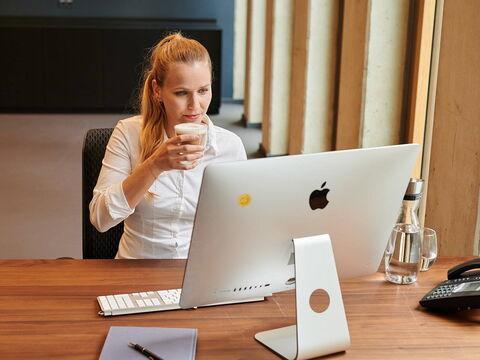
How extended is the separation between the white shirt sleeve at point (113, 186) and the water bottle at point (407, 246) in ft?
2.44

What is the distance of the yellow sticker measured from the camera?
59.4 inches

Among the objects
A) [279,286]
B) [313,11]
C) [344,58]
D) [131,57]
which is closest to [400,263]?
[279,286]

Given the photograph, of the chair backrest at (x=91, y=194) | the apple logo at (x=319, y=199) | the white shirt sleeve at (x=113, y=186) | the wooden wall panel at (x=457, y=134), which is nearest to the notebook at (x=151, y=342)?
the apple logo at (x=319, y=199)

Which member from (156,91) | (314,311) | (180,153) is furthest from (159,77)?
(314,311)

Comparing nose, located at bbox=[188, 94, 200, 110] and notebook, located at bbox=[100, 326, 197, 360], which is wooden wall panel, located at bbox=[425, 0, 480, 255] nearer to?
nose, located at bbox=[188, 94, 200, 110]

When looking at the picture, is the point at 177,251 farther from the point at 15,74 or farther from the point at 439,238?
the point at 15,74

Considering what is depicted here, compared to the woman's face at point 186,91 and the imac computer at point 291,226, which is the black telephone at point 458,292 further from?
the woman's face at point 186,91

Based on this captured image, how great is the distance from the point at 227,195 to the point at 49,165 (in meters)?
5.53

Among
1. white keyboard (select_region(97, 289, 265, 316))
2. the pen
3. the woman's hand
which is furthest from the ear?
the pen

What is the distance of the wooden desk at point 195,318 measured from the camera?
5.35 feet

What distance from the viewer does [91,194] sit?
8.16 ft

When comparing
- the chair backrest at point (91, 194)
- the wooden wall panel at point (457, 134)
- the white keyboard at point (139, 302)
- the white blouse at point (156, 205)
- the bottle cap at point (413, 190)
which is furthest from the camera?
the wooden wall panel at point (457, 134)

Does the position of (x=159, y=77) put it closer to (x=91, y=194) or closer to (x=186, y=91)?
(x=186, y=91)

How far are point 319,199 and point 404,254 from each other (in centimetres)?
50
